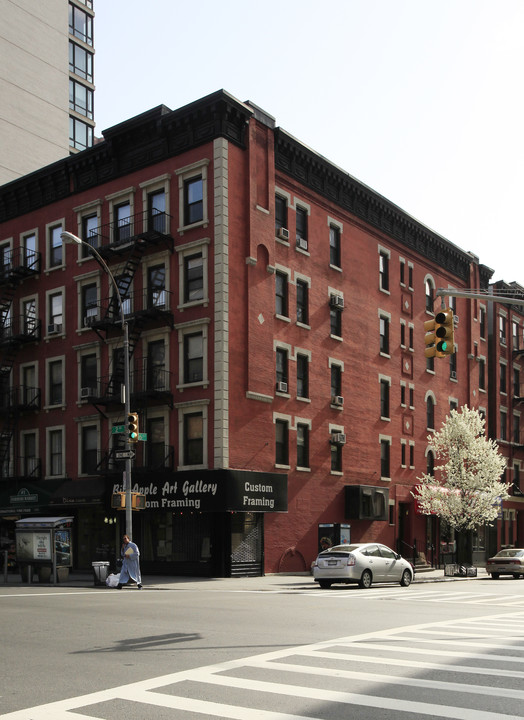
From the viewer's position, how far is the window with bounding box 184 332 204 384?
114ft

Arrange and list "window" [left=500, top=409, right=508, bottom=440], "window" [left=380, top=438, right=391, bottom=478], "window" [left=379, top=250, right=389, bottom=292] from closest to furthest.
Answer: "window" [left=380, top=438, right=391, bottom=478], "window" [left=379, top=250, right=389, bottom=292], "window" [left=500, top=409, right=508, bottom=440]

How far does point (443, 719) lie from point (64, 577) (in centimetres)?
2448

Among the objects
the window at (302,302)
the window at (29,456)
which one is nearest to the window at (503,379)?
the window at (302,302)

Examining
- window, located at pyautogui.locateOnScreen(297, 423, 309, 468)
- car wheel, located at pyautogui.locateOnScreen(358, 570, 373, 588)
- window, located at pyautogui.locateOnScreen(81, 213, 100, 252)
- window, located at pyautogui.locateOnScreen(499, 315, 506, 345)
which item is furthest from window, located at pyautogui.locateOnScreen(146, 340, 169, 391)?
window, located at pyautogui.locateOnScreen(499, 315, 506, 345)

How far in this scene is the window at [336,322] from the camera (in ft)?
136

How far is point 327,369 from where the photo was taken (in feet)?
132

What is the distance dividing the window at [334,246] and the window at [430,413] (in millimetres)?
11935

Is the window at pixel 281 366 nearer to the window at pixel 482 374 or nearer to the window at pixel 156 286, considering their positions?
the window at pixel 156 286

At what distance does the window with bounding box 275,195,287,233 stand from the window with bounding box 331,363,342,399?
735 cm

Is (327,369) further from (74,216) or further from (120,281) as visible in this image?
(74,216)

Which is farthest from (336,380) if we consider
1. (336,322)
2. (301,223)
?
(301,223)

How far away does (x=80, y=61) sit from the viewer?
65.6 metres

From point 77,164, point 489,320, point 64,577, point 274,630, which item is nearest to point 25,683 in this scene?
point 274,630

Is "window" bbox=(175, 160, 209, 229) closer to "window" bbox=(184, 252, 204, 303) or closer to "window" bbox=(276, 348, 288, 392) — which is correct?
"window" bbox=(184, 252, 204, 303)
